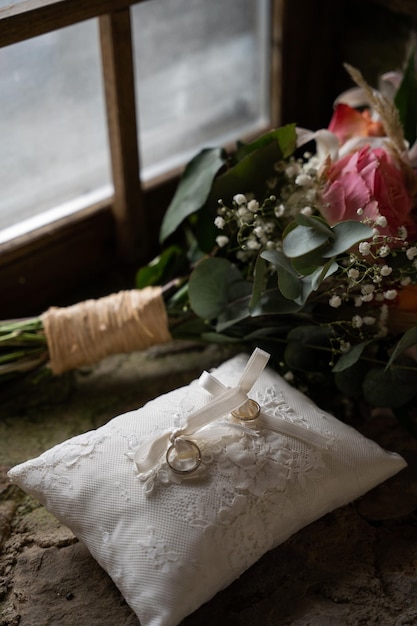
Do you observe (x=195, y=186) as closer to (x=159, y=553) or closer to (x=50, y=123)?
(x=50, y=123)

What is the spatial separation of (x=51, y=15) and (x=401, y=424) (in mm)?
838

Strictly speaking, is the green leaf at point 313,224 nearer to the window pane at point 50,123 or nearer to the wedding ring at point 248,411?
the wedding ring at point 248,411

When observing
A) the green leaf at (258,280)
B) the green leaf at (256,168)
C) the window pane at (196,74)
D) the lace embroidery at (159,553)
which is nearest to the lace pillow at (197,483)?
the lace embroidery at (159,553)

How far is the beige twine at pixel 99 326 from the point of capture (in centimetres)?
123

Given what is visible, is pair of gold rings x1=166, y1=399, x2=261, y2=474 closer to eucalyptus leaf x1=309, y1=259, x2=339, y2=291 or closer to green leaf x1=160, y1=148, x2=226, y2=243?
eucalyptus leaf x1=309, y1=259, x2=339, y2=291

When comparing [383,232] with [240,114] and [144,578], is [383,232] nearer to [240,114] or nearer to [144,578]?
[144,578]

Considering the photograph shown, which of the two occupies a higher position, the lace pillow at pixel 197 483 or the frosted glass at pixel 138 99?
the frosted glass at pixel 138 99

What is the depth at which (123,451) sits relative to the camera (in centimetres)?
99

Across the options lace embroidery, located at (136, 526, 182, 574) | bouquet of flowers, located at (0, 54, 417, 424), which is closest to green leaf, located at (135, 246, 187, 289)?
bouquet of flowers, located at (0, 54, 417, 424)

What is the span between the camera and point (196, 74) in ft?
4.88

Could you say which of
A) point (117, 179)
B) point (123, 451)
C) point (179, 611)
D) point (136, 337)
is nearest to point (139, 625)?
point (179, 611)

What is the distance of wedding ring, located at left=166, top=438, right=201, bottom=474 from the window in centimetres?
57

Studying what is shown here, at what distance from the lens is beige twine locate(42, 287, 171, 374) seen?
1227mm

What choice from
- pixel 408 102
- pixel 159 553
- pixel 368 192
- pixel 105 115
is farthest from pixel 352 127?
pixel 159 553
